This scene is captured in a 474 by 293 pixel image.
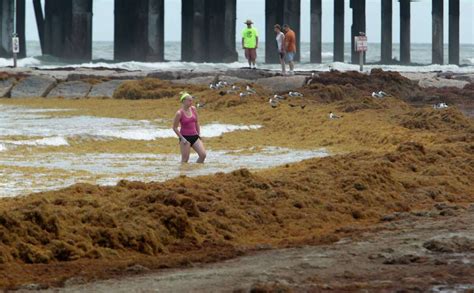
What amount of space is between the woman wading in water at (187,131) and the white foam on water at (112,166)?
0.17m

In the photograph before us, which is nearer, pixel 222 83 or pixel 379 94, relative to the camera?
pixel 379 94

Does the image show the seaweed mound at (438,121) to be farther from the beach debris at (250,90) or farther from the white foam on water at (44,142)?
the beach debris at (250,90)

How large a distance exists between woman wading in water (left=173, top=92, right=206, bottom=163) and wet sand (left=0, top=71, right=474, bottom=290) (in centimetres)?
122

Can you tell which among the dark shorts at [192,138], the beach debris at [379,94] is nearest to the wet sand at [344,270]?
the dark shorts at [192,138]

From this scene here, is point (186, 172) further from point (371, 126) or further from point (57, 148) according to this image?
point (371, 126)

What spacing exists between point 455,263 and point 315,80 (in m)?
19.3

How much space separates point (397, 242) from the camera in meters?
9.45

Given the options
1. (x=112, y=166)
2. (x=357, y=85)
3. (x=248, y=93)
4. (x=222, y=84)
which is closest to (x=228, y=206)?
(x=112, y=166)

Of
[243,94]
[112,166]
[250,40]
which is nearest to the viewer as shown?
[112,166]

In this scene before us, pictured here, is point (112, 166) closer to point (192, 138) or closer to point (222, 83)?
point (192, 138)

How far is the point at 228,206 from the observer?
35.0ft

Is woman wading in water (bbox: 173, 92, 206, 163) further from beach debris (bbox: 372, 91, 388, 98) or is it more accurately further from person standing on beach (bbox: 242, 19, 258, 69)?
person standing on beach (bbox: 242, 19, 258, 69)

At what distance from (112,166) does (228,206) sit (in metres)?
4.59

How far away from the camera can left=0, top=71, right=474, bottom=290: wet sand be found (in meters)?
8.86
